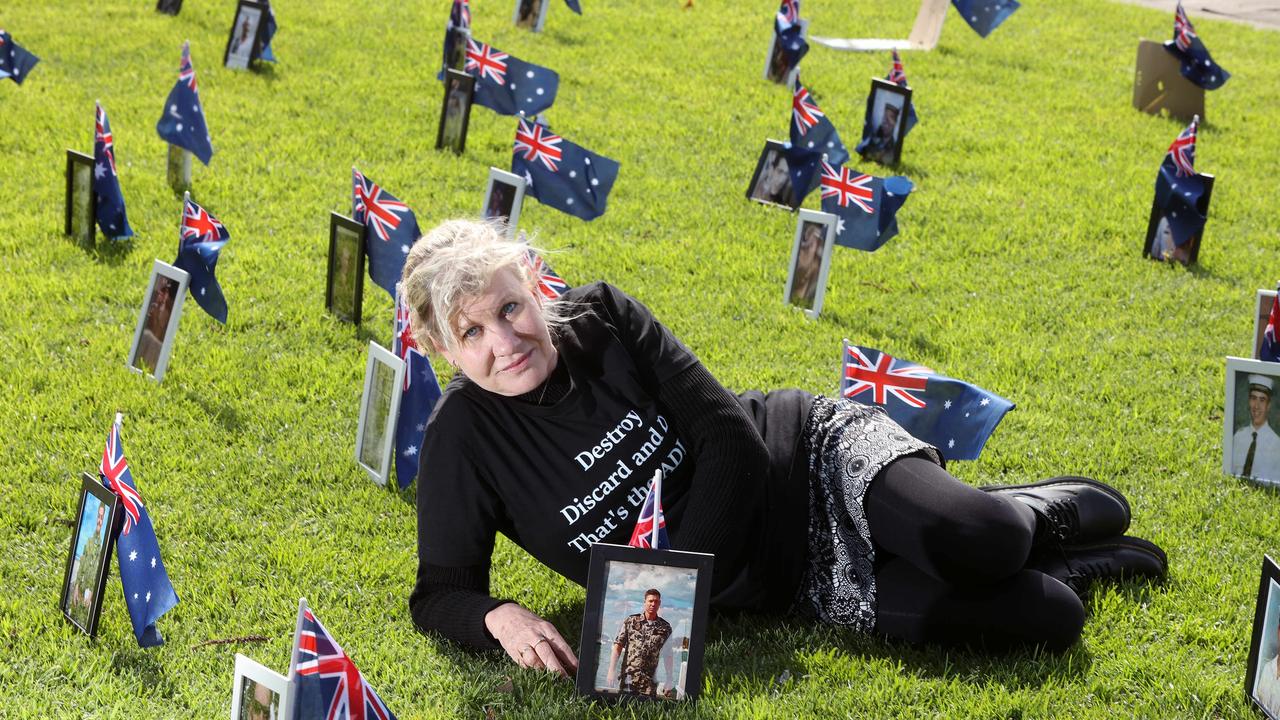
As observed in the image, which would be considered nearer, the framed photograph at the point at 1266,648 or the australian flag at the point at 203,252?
the framed photograph at the point at 1266,648

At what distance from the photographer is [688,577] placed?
3.20 metres

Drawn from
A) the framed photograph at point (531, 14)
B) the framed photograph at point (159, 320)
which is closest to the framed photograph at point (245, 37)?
the framed photograph at point (531, 14)

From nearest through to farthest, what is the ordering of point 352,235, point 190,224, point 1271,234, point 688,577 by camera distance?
point 688,577, point 190,224, point 352,235, point 1271,234

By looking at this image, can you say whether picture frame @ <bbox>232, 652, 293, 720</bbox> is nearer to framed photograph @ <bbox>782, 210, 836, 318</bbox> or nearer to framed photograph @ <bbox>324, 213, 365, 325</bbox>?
framed photograph @ <bbox>324, 213, 365, 325</bbox>

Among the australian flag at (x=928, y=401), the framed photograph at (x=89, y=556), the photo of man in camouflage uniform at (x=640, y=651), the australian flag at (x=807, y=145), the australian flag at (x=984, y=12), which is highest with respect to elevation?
the australian flag at (x=984, y=12)

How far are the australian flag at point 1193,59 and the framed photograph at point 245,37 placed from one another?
7232mm

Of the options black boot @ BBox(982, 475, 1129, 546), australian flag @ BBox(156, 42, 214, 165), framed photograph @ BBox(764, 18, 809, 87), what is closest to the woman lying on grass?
black boot @ BBox(982, 475, 1129, 546)

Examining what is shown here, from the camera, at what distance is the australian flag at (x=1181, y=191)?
7.01 m

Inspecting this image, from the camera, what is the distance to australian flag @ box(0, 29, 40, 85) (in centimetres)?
914

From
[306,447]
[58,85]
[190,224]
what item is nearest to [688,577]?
[306,447]

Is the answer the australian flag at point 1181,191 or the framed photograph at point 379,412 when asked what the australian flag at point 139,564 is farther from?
the australian flag at point 1181,191

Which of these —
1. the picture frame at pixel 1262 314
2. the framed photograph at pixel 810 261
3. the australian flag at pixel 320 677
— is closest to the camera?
the australian flag at pixel 320 677

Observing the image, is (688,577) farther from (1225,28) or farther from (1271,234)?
(1225,28)

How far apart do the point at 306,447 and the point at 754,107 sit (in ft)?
20.1
